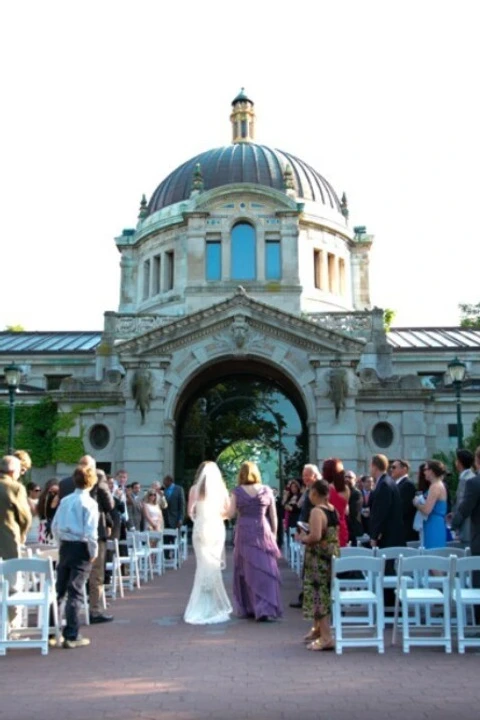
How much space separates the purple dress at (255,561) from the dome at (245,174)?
112ft

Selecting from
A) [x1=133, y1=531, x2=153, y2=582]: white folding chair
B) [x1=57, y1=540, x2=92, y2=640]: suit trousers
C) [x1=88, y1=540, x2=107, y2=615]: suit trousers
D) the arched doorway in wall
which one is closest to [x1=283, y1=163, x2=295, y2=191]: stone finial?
the arched doorway in wall

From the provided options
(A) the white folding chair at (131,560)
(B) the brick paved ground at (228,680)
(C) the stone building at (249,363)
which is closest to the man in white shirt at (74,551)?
(B) the brick paved ground at (228,680)

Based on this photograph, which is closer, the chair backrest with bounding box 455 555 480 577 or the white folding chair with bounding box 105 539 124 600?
the chair backrest with bounding box 455 555 480 577

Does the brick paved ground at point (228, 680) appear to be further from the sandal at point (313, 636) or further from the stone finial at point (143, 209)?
the stone finial at point (143, 209)

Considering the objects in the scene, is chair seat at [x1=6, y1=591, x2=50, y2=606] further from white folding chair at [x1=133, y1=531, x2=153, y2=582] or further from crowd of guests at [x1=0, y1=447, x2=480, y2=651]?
white folding chair at [x1=133, y1=531, x2=153, y2=582]

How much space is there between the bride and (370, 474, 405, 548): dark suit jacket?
2.35m

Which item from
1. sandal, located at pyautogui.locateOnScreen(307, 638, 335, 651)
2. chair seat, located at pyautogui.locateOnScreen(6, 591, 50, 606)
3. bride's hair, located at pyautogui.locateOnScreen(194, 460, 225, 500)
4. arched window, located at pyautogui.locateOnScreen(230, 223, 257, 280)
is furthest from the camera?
arched window, located at pyautogui.locateOnScreen(230, 223, 257, 280)

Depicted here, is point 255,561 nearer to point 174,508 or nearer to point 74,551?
point 74,551

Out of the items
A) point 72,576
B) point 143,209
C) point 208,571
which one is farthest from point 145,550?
point 143,209

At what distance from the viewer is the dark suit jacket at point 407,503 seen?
13.8 meters

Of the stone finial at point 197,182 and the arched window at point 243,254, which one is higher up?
the stone finial at point 197,182

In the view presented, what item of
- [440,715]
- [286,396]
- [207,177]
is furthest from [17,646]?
[207,177]

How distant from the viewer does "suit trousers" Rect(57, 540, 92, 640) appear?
10.5 meters

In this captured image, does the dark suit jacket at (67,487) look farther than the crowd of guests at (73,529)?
Yes
